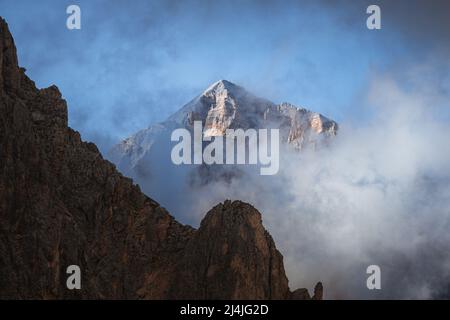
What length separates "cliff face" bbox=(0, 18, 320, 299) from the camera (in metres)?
125

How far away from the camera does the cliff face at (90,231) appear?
411 ft

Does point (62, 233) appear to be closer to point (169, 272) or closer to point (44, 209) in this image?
point (44, 209)

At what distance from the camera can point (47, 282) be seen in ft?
405

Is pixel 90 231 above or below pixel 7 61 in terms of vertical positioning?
below

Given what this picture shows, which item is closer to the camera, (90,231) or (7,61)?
(7,61)

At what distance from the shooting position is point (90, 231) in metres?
141

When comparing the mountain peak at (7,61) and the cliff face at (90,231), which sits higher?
the mountain peak at (7,61)

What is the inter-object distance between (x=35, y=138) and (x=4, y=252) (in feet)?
64.3

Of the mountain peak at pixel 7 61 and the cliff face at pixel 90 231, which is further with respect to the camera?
the mountain peak at pixel 7 61

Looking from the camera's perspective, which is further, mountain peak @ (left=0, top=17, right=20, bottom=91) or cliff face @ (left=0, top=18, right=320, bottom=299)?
mountain peak @ (left=0, top=17, right=20, bottom=91)

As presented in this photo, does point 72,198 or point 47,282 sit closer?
point 47,282
